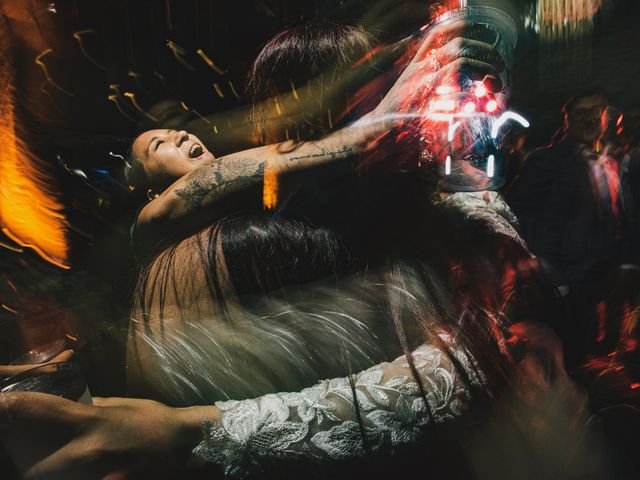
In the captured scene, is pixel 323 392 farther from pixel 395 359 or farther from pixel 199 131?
pixel 199 131

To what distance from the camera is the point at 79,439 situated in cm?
97

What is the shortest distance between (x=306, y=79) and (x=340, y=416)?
1.10 meters

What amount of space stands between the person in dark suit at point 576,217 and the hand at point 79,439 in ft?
4.52

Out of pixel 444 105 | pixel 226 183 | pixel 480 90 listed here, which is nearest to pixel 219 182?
pixel 226 183

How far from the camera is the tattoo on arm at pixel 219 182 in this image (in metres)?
1.25

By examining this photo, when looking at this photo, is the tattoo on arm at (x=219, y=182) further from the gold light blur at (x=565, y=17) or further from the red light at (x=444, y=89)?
the gold light blur at (x=565, y=17)

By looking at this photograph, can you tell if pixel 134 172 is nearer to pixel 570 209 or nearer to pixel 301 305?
pixel 301 305

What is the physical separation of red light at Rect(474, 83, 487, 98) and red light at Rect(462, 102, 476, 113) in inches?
1.4

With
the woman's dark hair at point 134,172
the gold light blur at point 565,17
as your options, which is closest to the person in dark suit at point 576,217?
the gold light blur at point 565,17

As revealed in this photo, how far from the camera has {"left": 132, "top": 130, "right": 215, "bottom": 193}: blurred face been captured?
1.26m

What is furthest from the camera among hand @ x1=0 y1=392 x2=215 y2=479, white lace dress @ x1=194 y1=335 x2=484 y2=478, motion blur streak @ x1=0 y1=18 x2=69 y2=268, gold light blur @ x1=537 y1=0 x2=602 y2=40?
gold light blur @ x1=537 y1=0 x2=602 y2=40

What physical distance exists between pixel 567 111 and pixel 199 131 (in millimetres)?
1377

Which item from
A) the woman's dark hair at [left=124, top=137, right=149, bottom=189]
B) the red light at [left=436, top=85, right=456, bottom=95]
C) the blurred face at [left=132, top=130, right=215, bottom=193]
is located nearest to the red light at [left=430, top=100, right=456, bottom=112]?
the red light at [left=436, top=85, right=456, bottom=95]

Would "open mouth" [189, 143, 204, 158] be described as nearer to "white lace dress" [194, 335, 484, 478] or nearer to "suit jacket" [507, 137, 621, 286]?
"white lace dress" [194, 335, 484, 478]
